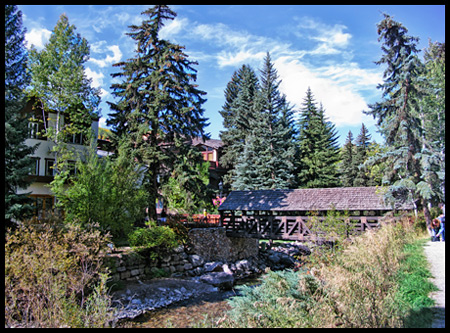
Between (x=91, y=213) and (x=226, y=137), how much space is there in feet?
60.2

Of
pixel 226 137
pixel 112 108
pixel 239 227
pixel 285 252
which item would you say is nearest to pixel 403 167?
pixel 239 227

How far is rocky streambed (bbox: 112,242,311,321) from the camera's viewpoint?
33.0 ft

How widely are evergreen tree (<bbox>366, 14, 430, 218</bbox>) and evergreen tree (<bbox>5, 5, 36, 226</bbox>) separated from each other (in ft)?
46.6

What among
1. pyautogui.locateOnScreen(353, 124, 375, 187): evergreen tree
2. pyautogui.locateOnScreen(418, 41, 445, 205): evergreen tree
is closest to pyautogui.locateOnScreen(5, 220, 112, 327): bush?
pyautogui.locateOnScreen(418, 41, 445, 205): evergreen tree

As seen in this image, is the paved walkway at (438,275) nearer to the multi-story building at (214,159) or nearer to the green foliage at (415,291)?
the green foliage at (415,291)

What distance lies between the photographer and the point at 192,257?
1555 cm

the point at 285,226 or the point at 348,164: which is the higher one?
the point at 348,164

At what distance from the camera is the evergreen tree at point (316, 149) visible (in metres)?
26.5

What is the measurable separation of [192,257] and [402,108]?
11430mm

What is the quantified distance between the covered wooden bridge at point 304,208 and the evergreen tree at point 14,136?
9.18 meters

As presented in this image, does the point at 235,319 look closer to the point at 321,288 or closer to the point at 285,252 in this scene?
the point at 321,288

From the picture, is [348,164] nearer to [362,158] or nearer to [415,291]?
[362,158]

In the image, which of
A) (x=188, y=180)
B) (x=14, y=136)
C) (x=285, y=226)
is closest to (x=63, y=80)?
(x=14, y=136)

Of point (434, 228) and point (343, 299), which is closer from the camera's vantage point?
point (343, 299)
